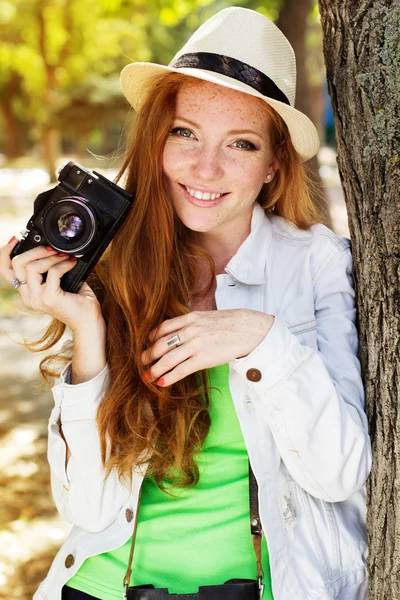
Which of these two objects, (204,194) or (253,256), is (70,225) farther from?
(253,256)

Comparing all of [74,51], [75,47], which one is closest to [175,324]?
[75,47]

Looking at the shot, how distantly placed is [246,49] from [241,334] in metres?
0.82

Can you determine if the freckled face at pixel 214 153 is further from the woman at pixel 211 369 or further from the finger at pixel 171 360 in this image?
the finger at pixel 171 360

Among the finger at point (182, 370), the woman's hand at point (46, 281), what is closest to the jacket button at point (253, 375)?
the finger at point (182, 370)

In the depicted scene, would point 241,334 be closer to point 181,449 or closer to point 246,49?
point 181,449

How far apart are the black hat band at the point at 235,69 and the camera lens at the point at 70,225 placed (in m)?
0.51

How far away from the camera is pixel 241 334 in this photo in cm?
191

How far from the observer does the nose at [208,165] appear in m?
2.15

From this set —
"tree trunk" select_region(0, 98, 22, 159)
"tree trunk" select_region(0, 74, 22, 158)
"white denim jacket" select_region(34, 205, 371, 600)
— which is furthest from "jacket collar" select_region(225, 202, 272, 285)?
"tree trunk" select_region(0, 98, 22, 159)

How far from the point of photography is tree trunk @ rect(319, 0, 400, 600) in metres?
1.81

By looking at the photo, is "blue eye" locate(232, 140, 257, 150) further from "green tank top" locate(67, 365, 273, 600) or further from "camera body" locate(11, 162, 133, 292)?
"green tank top" locate(67, 365, 273, 600)

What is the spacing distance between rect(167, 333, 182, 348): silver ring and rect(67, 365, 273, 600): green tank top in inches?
10.8

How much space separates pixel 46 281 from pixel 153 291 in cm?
36

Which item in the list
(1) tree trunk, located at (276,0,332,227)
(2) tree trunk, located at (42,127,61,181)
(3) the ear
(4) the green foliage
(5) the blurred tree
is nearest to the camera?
(3) the ear
